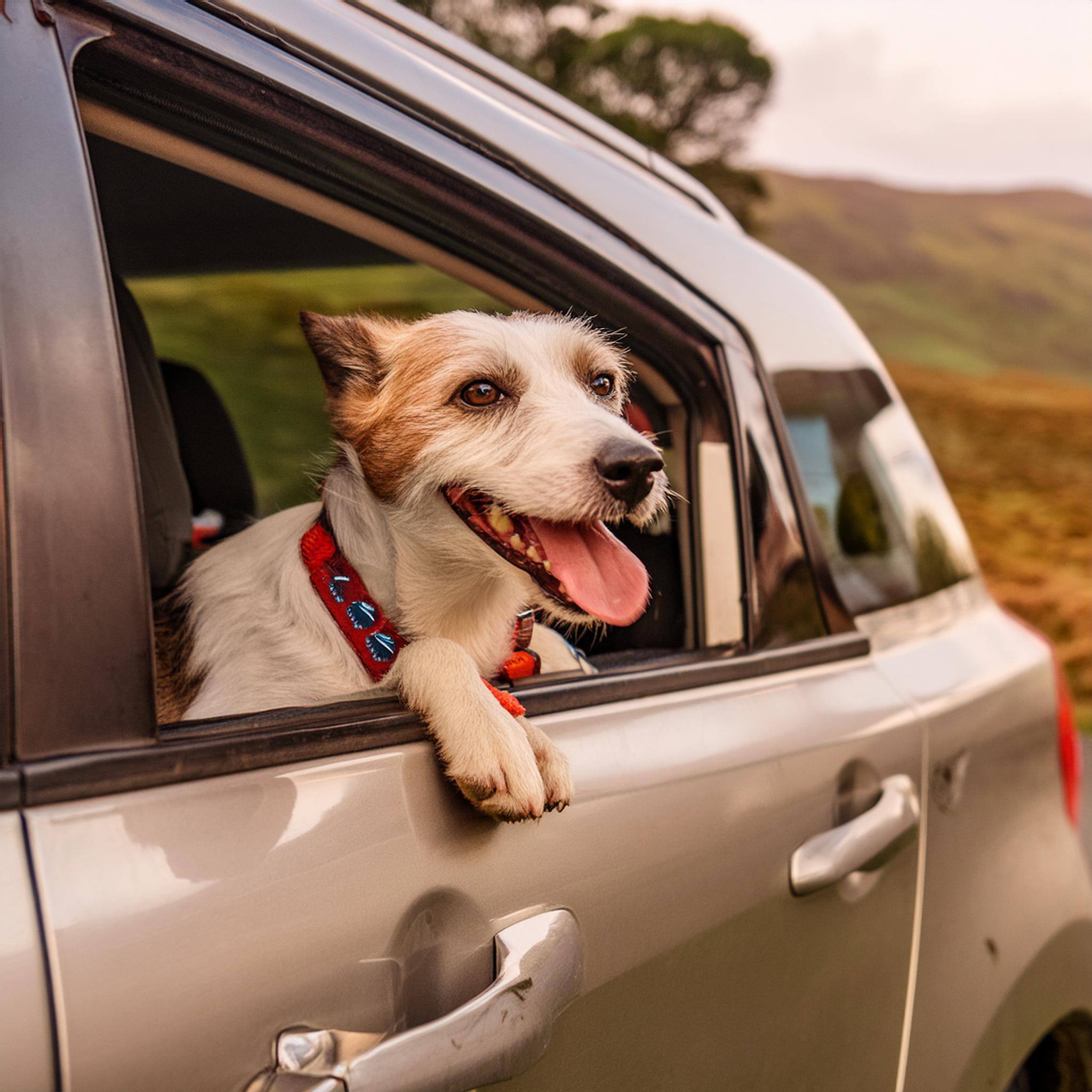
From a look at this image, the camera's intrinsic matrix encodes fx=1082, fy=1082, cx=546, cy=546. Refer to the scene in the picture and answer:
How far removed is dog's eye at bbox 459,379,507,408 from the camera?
48.7 inches

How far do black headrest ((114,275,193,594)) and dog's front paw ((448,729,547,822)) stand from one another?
0.53 metres

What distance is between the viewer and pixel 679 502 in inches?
61.9

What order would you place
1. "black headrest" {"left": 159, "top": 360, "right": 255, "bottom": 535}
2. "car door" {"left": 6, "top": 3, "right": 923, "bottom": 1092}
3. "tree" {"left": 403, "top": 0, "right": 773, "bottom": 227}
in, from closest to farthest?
"car door" {"left": 6, "top": 3, "right": 923, "bottom": 1092}, "black headrest" {"left": 159, "top": 360, "right": 255, "bottom": 535}, "tree" {"left": 403, "top": 0, "right": 773, "bottom": 227}

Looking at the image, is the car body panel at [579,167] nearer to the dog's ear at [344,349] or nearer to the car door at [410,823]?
the car door at [410,823]

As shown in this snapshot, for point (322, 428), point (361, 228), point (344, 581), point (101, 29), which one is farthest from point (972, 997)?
point (101, 29)

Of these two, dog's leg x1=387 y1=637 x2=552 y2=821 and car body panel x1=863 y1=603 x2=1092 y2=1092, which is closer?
dog's leg x1=387 y1=637 x2=552 y2=821

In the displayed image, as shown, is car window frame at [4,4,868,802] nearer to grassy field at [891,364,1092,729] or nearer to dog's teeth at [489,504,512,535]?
dog's teeth at [489,504,512,535]

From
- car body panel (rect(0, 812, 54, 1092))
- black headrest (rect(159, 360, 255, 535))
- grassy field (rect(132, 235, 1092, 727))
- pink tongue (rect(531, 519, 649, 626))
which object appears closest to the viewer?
car body panel (rect(0, 812, 54, 1092))

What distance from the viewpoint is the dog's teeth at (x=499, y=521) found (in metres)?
1.14

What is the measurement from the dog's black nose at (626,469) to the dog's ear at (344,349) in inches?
14.0

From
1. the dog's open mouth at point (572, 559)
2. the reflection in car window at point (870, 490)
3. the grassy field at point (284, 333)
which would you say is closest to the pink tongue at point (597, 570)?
the dog's open mouth at point (572, 559)

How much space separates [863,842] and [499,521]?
0.83m

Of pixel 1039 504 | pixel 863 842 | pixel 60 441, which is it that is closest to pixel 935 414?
pixel 863 842

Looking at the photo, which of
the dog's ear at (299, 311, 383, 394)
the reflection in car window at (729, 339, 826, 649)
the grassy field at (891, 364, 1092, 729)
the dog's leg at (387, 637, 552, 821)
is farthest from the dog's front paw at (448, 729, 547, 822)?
the grassy field at (891, 364, 1092, 729)
